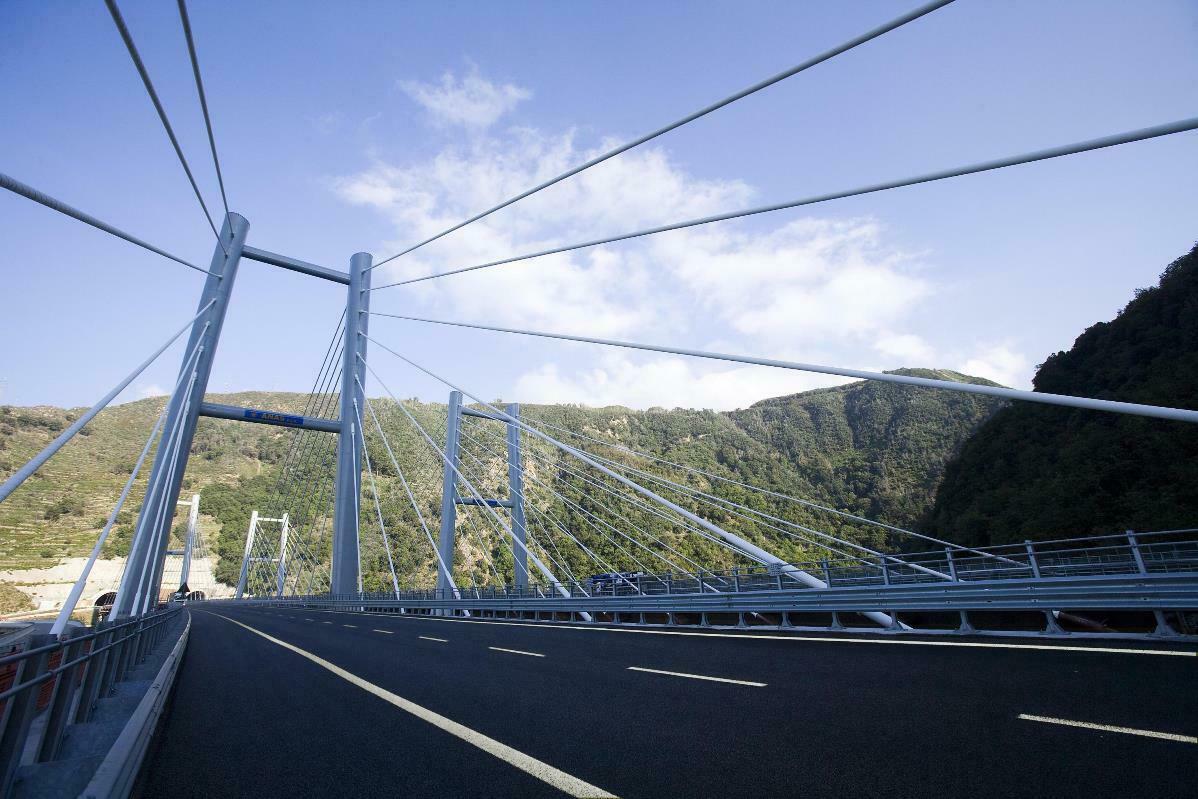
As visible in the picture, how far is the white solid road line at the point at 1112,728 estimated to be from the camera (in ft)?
13.1

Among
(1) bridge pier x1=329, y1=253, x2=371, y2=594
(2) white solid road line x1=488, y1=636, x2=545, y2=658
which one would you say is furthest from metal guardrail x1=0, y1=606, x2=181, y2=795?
(1) bridge pier x1=329, y1=253, x2=371, y2=594

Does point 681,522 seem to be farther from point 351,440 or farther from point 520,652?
point 351,440

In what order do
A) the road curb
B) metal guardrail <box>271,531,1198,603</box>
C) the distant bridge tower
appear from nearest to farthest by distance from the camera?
the road curb → metal guardrail <box>271,531,1198,603</box> → the distant bridge tower

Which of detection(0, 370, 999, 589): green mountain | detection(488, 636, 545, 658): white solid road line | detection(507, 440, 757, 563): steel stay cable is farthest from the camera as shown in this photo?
detection(0, 370, 999, 589): green mountain

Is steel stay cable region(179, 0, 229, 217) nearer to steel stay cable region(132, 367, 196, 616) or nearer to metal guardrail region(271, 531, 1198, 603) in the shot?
steel stay cable region(132, 367, 196, 616)

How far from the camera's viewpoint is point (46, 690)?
17.9ft

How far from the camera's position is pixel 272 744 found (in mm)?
5230

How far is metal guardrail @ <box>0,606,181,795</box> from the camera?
312 cm

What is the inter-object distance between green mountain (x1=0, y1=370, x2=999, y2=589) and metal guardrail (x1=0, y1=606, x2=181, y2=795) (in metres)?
62.8

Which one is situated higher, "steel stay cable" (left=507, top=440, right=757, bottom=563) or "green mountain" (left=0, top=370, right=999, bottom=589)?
"green mountain" (left=0, top=370, right=999, bottom=589)

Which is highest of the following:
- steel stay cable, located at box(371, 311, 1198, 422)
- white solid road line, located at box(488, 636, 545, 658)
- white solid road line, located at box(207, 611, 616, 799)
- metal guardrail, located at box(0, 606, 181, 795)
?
steel stay cable, located at box(371, 311, 1198, 422)

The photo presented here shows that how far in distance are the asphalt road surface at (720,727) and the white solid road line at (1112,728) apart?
0.07ft

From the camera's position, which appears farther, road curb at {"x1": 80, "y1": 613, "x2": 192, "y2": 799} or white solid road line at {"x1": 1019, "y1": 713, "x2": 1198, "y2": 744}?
white solid road line at {"x1": 1019, "y1": 713, "x2": 1198, "y2": 744}

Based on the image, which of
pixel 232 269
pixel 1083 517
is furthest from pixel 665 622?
pixel 1083 517
